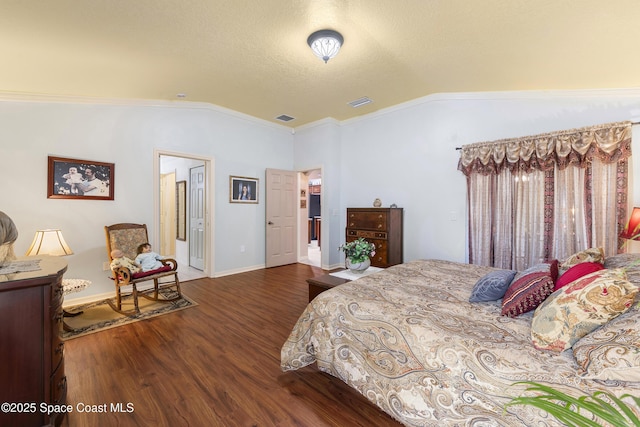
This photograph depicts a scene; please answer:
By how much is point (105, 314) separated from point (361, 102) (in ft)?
14.5

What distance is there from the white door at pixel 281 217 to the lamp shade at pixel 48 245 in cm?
301

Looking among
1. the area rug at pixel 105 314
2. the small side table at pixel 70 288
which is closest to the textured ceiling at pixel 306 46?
the small side table at pixel 70 288

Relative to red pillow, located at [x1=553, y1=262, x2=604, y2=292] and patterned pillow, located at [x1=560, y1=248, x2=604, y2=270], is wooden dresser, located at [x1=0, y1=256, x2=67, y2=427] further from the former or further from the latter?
patterned pillow, located at [x1=560, y1=248, x2=604, y2=270]

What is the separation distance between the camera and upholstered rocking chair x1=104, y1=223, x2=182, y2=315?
3027 millimetres

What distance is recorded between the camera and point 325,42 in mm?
2445

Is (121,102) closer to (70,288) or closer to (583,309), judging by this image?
(70,288)

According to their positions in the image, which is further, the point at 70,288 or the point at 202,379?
the point at 70,288

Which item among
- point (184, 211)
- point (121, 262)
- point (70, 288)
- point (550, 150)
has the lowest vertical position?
point (70, 288)

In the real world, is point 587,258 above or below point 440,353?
above

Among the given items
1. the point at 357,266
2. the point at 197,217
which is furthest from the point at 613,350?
the point at 197,217

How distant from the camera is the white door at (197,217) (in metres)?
4.90

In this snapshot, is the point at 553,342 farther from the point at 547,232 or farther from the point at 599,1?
the point at 547,232

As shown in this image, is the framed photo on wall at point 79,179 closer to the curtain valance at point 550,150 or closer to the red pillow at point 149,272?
the red pillow at point 149,272

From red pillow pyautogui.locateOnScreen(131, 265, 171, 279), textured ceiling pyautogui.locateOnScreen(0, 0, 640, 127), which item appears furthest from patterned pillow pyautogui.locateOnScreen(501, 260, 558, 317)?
red pillow pyautogui.locateOnScreen(131, 265, 171, 279)
